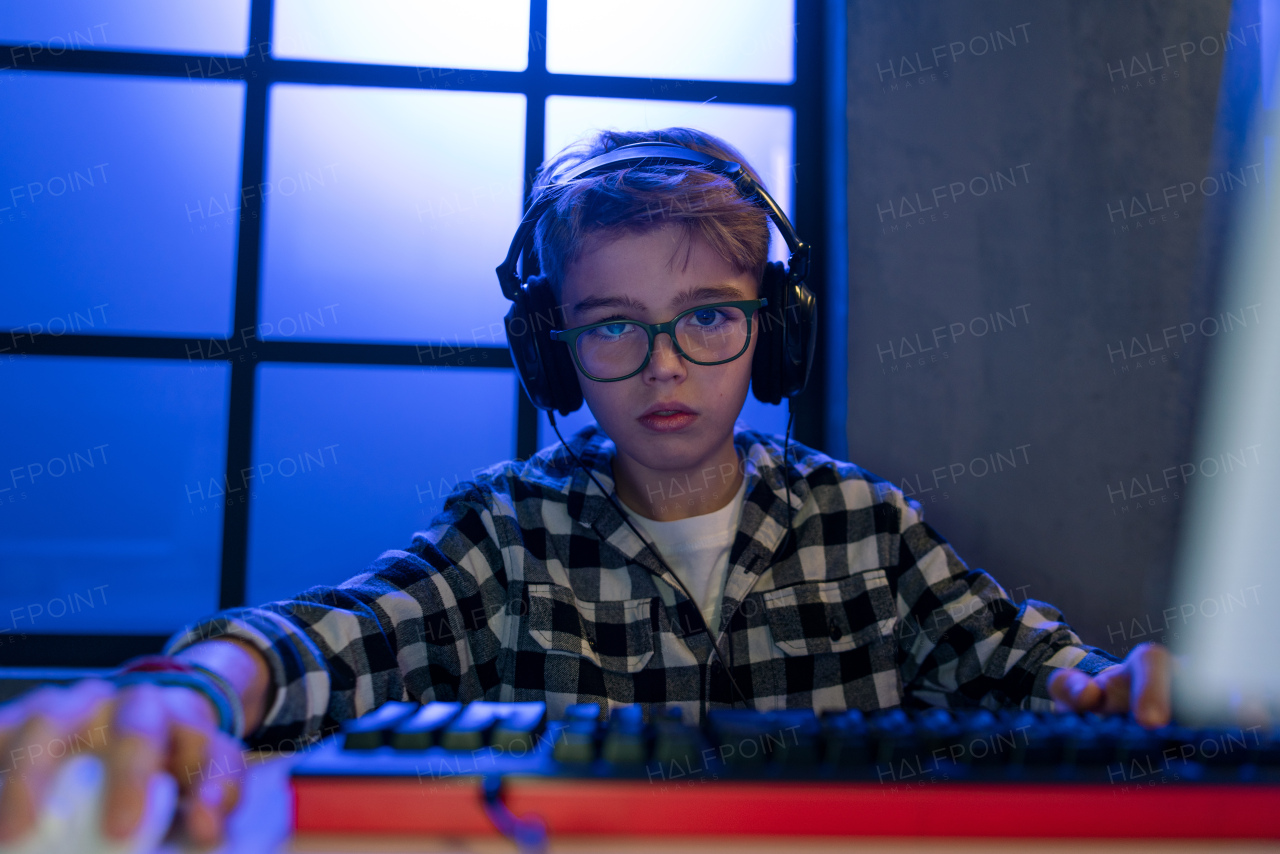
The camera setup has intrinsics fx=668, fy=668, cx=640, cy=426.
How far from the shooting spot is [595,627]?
0.91 m

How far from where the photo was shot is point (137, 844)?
299 mm

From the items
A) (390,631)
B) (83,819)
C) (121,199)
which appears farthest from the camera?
(121,199)

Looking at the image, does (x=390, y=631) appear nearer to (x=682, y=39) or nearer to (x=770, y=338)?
(x=770, y=338)

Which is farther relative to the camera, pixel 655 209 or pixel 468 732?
pixel 655 209

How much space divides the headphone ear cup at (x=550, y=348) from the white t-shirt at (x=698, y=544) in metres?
0.22

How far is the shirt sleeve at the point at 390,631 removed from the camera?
21.9 inches

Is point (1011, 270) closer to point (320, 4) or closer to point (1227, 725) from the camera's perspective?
point (1227, 725)

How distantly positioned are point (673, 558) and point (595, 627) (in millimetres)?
147

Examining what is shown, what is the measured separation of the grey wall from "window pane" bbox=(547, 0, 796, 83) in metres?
0.20

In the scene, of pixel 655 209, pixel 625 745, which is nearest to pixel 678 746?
pixel 625 745

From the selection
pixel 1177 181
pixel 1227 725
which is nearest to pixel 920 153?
pixel 1177 181

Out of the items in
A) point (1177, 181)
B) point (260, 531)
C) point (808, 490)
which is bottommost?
point (260, 531)

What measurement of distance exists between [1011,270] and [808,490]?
21.8 inches

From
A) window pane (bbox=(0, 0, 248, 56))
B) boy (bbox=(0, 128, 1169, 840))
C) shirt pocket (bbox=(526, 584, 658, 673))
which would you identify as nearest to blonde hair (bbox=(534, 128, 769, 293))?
boy (bbox=(0, 128, 1169, 840))
